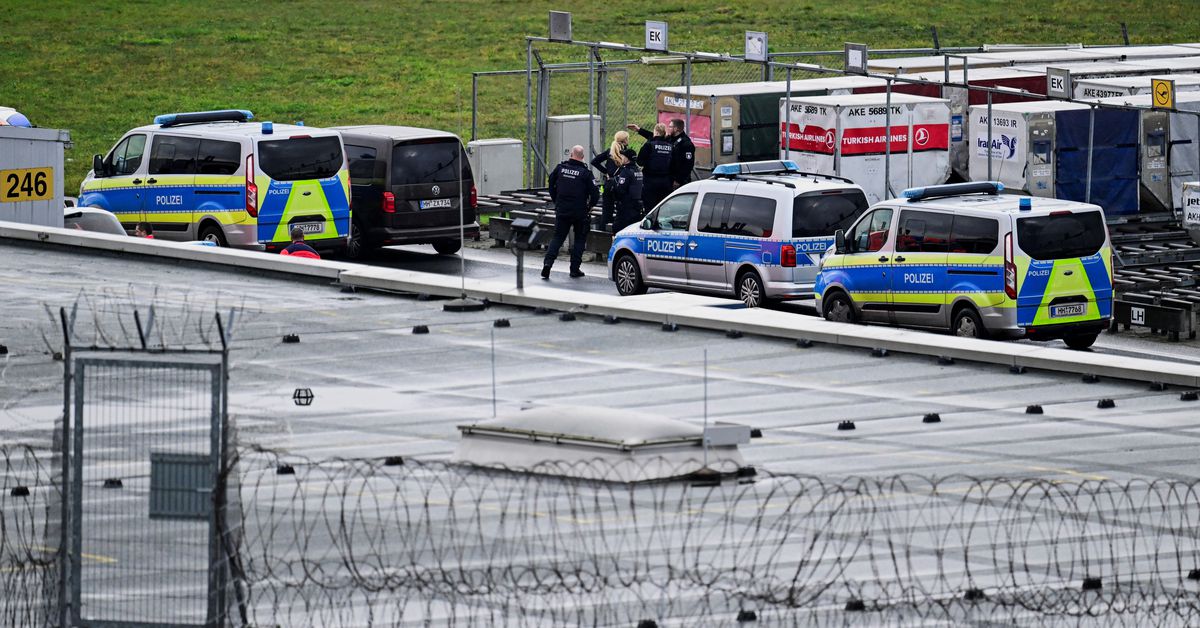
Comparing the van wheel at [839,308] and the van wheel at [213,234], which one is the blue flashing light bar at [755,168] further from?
the van wheel at [213,234]

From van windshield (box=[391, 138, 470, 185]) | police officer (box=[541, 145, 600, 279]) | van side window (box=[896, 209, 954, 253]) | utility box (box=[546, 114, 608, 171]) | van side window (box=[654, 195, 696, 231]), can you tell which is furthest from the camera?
utility box (box=[546, 114, 608, 171])

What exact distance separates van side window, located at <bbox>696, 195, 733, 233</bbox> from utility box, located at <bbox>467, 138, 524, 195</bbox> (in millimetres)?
10390

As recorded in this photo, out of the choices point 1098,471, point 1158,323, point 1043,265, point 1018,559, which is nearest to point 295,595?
point 1018,559

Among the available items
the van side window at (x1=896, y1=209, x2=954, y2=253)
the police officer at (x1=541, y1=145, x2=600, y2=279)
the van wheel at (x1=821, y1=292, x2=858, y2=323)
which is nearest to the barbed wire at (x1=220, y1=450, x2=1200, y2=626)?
the van side window at (x1=896, y1=209, x2=954, y2=253)

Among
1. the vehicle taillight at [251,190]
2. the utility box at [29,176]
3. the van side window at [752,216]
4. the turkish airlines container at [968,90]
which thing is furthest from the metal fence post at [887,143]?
the utility box at [29,176]

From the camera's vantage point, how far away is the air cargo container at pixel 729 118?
3325 centimetres

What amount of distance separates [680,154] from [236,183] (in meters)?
6.11

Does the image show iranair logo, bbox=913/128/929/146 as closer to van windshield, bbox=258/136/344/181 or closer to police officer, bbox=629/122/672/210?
police officer, bbox=629/122/672/210

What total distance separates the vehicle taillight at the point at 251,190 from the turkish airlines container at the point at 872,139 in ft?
24.8

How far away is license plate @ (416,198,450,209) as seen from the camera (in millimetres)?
30281

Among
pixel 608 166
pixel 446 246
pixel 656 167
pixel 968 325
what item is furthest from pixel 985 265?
pixel 446 246

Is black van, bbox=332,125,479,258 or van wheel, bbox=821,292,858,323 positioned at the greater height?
black van, bbox=332,125,479,258

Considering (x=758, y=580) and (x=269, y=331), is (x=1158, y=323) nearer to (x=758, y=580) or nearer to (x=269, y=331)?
(x=269, y=331)

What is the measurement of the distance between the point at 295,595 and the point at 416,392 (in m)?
4.13
